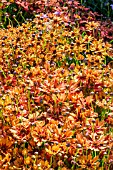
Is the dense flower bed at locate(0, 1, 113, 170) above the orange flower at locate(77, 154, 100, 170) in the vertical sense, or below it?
above

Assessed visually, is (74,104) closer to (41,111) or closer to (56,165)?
(41,111)

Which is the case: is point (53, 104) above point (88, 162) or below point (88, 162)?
above

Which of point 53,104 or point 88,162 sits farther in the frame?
point 53,104

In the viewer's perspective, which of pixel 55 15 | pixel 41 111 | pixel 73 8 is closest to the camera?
pixel 41 111

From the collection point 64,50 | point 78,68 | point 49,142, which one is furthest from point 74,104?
point 64,50

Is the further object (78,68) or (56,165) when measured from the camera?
(78,68)

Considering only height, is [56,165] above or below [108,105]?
below

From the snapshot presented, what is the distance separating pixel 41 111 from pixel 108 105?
0.49m

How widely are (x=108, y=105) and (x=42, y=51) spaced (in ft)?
3.55

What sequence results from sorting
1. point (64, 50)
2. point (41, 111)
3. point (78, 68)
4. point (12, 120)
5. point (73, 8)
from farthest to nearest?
point (73, 8) → point (64, 50) → point (78, 68) → point (41, 111) → point (12, 120)

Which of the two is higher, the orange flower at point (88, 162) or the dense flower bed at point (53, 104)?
the dense flower bed at point (53, 104)

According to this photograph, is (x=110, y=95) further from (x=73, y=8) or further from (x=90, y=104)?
(x=73, y=8)

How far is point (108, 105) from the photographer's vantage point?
310cm

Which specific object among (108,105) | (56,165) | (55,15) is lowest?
(56,165)
